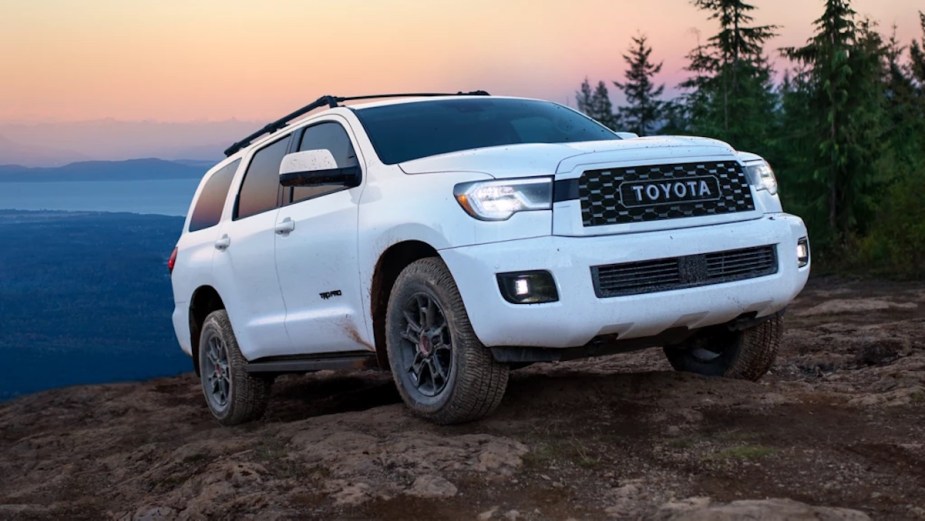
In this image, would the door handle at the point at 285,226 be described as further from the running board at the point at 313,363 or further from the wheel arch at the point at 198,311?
the wheel arch at the point at 198,311

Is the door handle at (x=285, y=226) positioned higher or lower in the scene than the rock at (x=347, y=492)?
higher

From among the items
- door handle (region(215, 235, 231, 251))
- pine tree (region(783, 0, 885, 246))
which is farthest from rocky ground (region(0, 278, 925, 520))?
pine tree (region(783, 0, 885, 246))

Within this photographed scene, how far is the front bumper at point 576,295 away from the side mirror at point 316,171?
1101 mm

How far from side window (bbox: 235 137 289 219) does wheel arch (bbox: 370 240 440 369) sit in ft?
4.84

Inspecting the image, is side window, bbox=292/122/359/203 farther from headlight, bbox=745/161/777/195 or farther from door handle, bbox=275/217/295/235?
headlight, bbox=745/161/777/195

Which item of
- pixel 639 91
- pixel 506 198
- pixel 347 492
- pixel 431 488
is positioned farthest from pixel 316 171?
pixel 639 91

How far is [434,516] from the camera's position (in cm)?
409

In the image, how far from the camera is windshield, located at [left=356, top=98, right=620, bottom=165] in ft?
19.6

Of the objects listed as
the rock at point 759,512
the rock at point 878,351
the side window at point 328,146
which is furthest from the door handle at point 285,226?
the rock at point 878,351

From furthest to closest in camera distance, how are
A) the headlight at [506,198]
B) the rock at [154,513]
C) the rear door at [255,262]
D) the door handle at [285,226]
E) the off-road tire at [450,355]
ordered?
1. the rear door at [255,262]
2. the door handle at [285,226]
3. the off-road tire at [450,355]
4. the headlight at [506,198]
5. the rock at [154,513]

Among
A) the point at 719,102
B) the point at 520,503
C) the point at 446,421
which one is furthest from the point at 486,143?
the point at 719,102

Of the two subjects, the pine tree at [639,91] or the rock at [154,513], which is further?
the pine tree at [639,91]

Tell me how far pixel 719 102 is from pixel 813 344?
3529 cm

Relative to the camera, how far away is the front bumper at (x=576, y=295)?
4.78m
